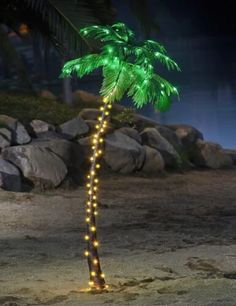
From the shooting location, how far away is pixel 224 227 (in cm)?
999

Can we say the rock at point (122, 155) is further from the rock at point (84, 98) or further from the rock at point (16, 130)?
the rock at point (84, 98)

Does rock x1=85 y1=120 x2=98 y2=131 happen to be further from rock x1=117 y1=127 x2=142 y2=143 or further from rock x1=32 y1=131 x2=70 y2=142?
rock x1=32 y1=131 x2=70 y2=142

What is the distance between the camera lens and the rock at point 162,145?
15.9 meters

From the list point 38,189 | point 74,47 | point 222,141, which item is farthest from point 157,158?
point 222,141

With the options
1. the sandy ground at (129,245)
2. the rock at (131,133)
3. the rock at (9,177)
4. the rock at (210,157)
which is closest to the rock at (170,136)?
the rock at (210,157)

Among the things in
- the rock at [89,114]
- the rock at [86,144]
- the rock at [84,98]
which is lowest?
the rock at [86,144]

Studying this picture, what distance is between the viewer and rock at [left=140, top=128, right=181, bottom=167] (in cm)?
1588

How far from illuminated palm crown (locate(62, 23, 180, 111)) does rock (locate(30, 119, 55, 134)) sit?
26.8 ft

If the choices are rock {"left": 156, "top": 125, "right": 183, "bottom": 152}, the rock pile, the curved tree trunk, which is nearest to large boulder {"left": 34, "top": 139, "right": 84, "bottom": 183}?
the rock pile

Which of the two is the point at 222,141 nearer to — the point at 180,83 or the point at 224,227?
the point at 224,227

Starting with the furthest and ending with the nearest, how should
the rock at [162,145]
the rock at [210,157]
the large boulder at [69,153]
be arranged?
the rock at [210,157] → the rock at [162,145] → the large boulder at [69,153]

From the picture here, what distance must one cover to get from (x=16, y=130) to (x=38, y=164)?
149 cm

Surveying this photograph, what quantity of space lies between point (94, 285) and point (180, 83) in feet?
131

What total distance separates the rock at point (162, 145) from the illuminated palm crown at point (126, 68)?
9.28 meters
